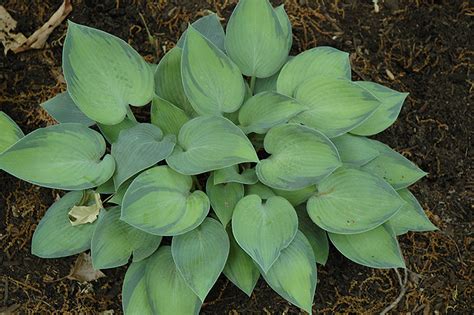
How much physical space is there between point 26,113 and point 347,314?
43.5 inches

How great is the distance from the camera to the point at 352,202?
5.12 ft

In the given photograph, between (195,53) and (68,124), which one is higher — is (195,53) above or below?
above

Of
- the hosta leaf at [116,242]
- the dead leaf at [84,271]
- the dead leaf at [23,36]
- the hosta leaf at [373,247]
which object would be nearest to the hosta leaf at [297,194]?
the hosta leaf at [373,247]

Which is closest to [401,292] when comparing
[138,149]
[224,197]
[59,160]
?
[224,197]

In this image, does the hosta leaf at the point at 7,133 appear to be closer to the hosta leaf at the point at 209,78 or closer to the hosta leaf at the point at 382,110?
the hosta leaf at the point at 209,78

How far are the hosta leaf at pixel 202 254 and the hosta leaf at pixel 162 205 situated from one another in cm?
8

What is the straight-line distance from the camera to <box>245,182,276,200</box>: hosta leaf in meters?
1.62

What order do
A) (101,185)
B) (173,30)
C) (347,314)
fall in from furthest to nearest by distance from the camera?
(173,30) < (347,314) < (101,185)

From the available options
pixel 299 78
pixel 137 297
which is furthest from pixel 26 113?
pixel 299 78

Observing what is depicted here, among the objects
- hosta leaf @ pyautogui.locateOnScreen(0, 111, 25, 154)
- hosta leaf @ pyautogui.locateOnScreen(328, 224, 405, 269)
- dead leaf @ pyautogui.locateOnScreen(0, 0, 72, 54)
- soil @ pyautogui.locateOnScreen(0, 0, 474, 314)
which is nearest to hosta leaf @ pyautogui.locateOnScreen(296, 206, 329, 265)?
hosta leaf @ pyautogui.locateOnScreen(328, 224, 405, 269)

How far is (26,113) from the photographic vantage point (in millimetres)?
1924

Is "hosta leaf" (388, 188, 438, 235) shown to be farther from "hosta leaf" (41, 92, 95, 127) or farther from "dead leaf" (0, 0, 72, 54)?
"dead leaf" (0, 0, 72, 54)

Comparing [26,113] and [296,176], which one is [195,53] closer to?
[296,176]

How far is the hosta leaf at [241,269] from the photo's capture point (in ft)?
5.35
